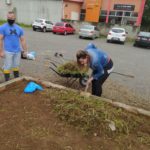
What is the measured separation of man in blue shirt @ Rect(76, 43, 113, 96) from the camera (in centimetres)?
346

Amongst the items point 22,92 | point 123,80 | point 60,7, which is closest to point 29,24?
point 60,7

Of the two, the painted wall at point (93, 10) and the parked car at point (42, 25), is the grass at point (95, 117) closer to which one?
the parked car at point (42, 25)

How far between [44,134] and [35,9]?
98.0 feet

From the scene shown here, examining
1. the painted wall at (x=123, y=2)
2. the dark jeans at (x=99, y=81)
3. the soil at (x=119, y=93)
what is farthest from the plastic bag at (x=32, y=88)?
the painted wall at (x=123, y=2)

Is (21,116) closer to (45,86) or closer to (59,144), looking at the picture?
(59,144)

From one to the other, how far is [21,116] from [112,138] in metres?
1.39

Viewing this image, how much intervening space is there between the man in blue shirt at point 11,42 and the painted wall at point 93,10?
1012 inches

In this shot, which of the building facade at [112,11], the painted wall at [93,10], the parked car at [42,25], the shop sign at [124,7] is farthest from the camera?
the painted wall at [93,10]

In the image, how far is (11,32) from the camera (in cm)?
481

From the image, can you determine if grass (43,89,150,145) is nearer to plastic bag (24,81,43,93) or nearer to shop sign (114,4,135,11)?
plastic bag (24,81,43,93)

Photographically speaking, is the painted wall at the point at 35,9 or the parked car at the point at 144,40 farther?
the painted wall at the point at 35,9

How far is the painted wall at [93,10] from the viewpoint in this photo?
2916 cm

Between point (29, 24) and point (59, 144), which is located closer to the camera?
point (59, 144)

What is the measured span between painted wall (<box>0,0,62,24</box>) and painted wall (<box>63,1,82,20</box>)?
3.15 feet
